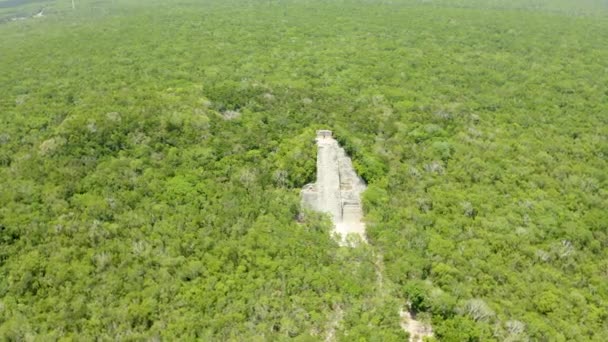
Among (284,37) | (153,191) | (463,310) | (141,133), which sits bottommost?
(463,310)

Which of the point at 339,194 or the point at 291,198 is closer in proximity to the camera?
the point at 291,198

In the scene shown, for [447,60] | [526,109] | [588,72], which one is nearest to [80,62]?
[447,60]

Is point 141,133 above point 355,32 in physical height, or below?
below

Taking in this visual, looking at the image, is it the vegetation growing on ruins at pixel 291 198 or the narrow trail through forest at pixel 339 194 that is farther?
the narrow trail through forest at pixel 339 194

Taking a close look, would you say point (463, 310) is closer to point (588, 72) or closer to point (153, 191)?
point (153, 191)
